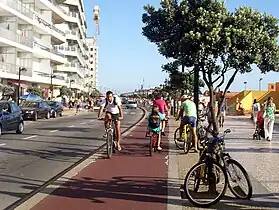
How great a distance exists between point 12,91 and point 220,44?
104 feet

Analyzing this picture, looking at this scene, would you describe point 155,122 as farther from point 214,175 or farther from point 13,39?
point 13,39

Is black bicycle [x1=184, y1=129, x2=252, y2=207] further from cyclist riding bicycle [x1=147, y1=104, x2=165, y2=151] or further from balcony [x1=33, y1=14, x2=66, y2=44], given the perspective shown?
balcony [x1=33, y1=14, x2=66, y2=44]

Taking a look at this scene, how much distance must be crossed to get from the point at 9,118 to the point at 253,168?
12.0 meters

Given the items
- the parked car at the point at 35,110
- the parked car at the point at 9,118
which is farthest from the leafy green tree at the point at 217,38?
the parked car at the point at 35,110

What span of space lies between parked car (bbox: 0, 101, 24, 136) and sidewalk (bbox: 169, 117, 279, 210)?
674cm

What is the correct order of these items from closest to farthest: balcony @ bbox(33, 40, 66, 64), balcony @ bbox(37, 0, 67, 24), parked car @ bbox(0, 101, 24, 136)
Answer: parked car @ bbox(0, 101, 24, 136), balcony @ bbox(33, 40, 66, 64), balcony @ bbox(37, 0, 67, 24)

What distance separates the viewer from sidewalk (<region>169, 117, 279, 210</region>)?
7.18m

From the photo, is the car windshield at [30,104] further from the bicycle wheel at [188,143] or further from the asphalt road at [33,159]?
the bicycle wheel at [188,143]

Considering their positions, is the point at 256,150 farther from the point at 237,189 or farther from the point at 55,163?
the point at 237,189

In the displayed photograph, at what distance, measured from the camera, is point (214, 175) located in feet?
23.8

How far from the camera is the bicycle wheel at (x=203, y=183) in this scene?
7.08 metres

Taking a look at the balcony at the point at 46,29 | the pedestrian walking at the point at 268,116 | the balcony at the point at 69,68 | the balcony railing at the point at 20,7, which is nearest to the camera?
the pedestrian walking at the point at 268,116

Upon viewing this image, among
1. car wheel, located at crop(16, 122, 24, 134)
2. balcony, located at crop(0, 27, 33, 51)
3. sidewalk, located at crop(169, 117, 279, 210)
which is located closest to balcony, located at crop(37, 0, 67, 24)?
balcony, located at crop(0, 27, 33, 51)

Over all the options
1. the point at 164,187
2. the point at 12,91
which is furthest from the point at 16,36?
the point at 164,187
